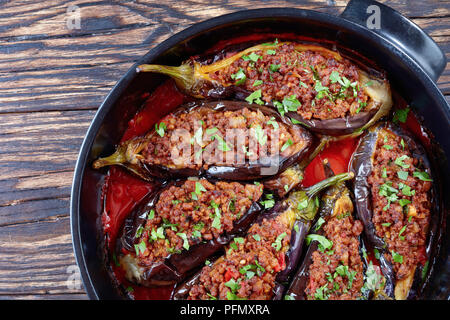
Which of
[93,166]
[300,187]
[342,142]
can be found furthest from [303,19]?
[93,166]

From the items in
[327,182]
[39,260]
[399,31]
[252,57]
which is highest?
[399,31]

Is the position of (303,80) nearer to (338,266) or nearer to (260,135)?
(260,135)

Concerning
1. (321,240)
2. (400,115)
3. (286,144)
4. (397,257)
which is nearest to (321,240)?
(321,240)

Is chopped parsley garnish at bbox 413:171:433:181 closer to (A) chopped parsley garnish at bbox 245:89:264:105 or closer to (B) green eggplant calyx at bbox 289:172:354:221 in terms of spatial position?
(B) green eggplant calyx at bbox 289:172:354:221

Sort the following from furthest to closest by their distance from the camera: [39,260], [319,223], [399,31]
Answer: [39,260] < [319,223] < [399,31]

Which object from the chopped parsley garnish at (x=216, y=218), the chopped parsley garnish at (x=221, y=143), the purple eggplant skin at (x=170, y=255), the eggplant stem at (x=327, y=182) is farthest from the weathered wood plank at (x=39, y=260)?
the eggplant stem at (x=327, y=182)

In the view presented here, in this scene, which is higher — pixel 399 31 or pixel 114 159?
pixel 399 31
